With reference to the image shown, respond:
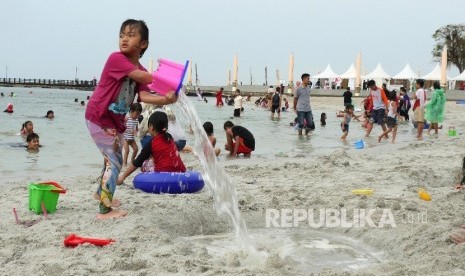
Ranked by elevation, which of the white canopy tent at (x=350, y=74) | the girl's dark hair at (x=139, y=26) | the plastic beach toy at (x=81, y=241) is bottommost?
the plastic beach toy at (x=81, y=241)

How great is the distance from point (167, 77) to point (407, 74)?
47.3 meters

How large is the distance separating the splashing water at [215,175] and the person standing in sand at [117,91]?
51 centimetres

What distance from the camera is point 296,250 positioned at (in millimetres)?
4520

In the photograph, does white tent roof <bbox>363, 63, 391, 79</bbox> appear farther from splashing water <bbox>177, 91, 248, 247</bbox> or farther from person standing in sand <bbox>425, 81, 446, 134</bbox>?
splashing water <bbox>177, 91, 248, 247</bbox>

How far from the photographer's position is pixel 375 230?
493 centimetres

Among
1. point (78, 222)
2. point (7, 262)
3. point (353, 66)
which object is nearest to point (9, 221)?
point (78, 222)

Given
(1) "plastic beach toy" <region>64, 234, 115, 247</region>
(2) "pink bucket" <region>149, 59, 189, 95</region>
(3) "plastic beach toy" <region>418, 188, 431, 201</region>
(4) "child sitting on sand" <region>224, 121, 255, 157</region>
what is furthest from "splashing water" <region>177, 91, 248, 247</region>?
(4) "child sitting on sand" <region>224, 121, 255, 157</region>

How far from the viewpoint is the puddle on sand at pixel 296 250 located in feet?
13.4

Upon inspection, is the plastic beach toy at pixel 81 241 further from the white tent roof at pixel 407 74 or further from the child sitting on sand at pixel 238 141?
the white tent roof at pixel 407 74

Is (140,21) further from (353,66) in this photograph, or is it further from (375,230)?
(353,66)

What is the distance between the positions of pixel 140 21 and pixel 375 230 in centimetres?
286

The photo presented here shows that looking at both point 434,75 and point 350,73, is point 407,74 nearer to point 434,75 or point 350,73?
point 434,75

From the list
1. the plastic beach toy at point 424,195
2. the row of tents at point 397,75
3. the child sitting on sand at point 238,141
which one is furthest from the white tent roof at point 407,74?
the plastic beach toy at point 424,195

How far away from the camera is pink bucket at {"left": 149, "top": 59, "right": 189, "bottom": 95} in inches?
173
